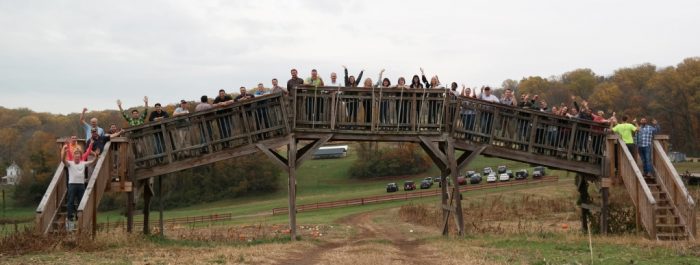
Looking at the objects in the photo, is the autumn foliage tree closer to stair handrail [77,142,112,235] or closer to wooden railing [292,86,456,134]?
wooden railing [292,86,456,134]

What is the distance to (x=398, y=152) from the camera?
9538 cm

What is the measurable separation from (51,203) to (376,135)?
9220mm

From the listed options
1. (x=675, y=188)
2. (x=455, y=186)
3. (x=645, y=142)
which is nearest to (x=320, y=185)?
(x=455, y=186)

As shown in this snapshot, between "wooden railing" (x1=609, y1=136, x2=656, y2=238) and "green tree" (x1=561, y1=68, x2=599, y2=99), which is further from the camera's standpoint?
"green tree" (x1=561, y1=68, x2=599, y2=99)

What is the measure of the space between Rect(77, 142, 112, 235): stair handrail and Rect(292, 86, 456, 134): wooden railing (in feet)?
17.6

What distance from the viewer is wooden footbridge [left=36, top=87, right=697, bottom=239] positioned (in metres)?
20.8

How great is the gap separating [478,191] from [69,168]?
47719mm

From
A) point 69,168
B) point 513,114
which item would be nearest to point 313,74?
point 513,114

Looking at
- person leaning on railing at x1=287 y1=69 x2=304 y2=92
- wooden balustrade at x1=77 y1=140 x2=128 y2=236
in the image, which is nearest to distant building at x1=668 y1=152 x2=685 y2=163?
person leaning on railing at x1=287 y1=69 x2=304 y2=92

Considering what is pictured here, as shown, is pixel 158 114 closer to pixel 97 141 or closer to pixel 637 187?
pixel 97 141

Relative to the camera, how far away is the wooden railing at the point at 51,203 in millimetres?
16516

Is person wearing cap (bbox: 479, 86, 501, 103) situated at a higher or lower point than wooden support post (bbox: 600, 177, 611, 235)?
higher

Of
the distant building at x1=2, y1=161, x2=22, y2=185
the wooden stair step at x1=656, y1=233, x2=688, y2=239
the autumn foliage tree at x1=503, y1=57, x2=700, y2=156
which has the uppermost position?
the autumn foliage tree at x1=503, y1=57, x2=700, y2=156

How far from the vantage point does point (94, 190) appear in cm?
1831
